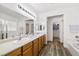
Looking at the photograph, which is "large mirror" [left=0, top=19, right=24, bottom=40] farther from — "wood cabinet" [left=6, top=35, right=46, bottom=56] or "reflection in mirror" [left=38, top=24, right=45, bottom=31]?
"reflection in mirror" [left=38, top=24, right=45, bottom=31]

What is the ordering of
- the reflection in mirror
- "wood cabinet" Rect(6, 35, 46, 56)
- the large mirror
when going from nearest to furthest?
1. "wood cabinet" Rect(6, 35, 46, 56)
2. the large mirror
3. the reflection in mirror

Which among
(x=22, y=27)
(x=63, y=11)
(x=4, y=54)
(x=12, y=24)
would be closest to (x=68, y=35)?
(x=63, y=11)

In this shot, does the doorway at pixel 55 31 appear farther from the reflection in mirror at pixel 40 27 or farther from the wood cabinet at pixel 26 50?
the wood cabinet at pixel 26 50

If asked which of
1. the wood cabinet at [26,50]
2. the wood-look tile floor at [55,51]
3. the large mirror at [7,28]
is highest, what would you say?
the large mirror at [7,28]

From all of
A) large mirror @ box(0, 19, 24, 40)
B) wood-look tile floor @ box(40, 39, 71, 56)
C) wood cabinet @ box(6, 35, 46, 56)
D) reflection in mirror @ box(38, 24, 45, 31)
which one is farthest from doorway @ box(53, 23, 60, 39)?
large mirror @ box(0, 19, 24, 40)

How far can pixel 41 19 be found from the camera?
257 inches

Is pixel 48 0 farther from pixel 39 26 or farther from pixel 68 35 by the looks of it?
pixel 39 26

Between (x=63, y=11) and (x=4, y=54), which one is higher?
(x=63, y=11)

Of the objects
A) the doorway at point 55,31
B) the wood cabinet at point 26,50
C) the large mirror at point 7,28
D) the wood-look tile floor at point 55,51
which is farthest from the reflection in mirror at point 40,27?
the large mirror at point 7,28

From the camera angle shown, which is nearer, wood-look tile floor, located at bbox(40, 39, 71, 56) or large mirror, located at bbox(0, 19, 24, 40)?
large mirror, located at bbox(0, 19, 24, 40)

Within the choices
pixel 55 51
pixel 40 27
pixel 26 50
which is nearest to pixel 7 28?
pixel 26 50

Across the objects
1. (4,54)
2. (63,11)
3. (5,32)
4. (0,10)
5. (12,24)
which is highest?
(63,11)

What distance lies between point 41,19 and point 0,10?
4498mm

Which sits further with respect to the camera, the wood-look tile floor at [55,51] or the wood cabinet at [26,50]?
the wood-look tile floor at [55,51]
